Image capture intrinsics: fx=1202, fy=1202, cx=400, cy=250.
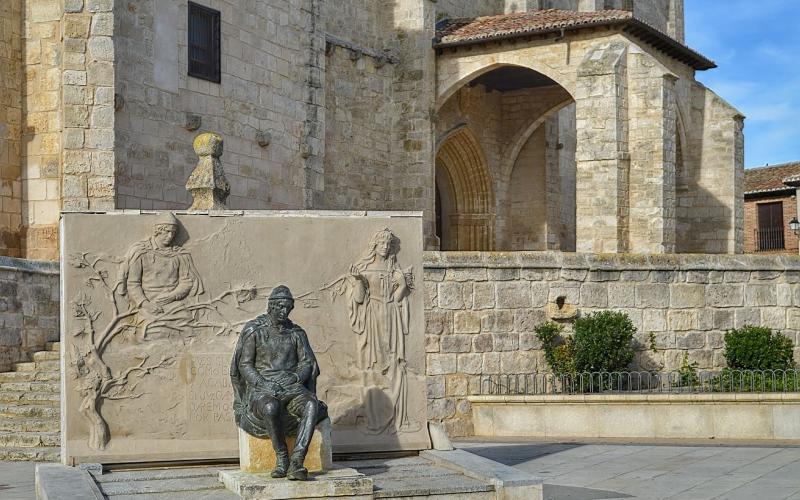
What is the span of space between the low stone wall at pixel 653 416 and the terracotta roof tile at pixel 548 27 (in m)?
10.5

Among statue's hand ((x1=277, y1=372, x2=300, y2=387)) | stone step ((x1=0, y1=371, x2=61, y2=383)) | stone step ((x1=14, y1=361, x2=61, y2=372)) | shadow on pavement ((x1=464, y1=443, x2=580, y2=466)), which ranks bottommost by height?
shadow on pavement ((x1=464, y1=443, x2=580, y2=466))

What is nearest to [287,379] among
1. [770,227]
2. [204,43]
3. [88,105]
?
[88,105]

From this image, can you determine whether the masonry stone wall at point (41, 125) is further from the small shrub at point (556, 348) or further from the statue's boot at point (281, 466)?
the statue's boot at point (281, 466)

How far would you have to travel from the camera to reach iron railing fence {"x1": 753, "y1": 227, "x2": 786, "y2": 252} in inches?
1558

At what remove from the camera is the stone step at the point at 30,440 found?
38.7 ft

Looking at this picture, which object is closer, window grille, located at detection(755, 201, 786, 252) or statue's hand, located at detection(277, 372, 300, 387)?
statue's hand, located at detection(277, 372, 300, 387)

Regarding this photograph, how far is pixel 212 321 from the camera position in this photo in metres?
9.76

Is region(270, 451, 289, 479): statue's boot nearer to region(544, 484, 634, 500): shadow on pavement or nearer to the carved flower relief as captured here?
region(544, 484, 634, 500): shadow on pavement

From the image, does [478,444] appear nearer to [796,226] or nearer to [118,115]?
[118,115]

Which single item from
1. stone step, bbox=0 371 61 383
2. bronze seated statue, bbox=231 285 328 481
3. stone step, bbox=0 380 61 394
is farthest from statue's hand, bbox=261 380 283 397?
stone step, bbox=0 371 61 383

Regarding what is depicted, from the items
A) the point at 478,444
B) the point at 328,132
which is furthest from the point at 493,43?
the point at 478,444

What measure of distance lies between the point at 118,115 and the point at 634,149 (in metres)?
9.83

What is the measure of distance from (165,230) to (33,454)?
3.40 metres

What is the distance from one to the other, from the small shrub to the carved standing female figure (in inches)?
215
